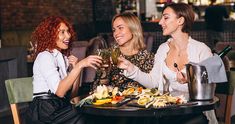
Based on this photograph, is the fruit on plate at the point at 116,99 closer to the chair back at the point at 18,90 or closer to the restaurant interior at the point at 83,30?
the chair back at the point at 18,90

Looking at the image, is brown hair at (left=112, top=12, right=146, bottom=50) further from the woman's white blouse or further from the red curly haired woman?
the woman's white blouse

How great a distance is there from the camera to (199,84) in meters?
2.88

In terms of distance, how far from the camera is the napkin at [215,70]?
2889 mm

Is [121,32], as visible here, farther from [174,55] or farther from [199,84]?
[199,84]

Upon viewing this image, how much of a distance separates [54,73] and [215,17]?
799 cm

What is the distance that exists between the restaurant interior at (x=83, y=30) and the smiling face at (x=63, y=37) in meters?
1.12

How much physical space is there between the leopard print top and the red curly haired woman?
42 centimetres

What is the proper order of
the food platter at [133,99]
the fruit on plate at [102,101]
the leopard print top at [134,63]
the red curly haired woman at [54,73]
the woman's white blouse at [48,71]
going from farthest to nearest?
the leopard print top at [134,63] → the woman's white blouse at [48,71] → the red curly haired woman at [54,73] → the fruit on plate at [102,101] → the food platter at [133,99]

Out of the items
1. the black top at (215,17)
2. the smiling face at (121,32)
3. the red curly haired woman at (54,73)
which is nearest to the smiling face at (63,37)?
the red curly haired woman at (54,73)

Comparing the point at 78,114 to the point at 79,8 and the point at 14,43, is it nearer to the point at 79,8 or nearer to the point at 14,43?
the point at 14,43

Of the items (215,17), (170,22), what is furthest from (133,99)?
(215,17)

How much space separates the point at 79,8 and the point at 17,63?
631cm

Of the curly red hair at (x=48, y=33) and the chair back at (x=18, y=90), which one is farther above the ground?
the curly red hair at (x=48, y=33)

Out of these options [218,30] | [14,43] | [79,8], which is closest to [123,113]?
[14,43]
